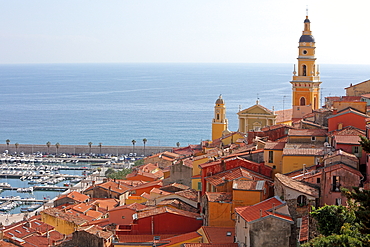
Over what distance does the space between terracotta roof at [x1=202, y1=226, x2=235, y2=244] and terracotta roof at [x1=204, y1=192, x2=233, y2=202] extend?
3.22ft

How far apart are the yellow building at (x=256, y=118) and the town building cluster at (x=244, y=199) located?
10511 millimetres

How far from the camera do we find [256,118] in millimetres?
39688

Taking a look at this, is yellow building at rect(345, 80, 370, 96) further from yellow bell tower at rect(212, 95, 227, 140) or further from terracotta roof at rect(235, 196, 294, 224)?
terracotta roof at rect(235, 196, 294, 224)

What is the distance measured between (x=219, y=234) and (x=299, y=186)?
2460 mm

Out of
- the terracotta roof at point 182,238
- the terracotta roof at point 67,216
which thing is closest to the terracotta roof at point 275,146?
the terracotta roof at point 182,238

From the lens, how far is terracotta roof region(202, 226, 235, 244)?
53.2 feet

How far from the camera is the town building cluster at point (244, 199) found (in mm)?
15320

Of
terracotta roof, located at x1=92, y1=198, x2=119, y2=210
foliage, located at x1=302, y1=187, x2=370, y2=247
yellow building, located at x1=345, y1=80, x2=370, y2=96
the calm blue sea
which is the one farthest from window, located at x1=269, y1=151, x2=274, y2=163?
the calm blue sea

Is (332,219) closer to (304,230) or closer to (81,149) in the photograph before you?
(304,230)

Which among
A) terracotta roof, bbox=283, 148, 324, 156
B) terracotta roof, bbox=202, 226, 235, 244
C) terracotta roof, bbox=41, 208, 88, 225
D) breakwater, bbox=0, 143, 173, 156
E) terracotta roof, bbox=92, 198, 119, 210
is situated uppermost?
terracotta roof, bbox=283, 148, 324, 156

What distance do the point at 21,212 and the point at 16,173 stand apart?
58.4ft

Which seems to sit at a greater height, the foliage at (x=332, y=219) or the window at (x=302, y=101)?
the window at (x=302, y=101)

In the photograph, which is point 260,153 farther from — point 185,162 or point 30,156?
point 30,156

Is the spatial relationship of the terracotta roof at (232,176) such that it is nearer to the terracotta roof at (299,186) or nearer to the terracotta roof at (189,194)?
the terracotta roof at (189,194)
